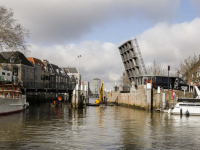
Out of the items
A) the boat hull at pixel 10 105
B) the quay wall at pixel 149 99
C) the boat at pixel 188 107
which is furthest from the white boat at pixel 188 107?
the boat hull at pixel 10 105

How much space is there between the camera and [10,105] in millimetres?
34219

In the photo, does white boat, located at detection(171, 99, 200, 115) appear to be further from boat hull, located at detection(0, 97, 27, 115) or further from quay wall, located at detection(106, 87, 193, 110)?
boat hull, located at detection(0, 97, 27, 115)

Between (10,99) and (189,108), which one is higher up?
(10,99)

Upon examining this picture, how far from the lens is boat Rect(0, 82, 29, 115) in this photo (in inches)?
1266

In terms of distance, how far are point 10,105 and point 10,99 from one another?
701 millimetres

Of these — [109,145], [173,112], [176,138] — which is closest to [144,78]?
[173,112]

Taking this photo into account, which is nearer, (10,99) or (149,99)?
(10,99)

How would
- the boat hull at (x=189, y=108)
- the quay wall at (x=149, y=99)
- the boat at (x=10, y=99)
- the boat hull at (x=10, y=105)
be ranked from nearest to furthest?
the boat hull at (x=10, y=105)
the boat at (x=10, y=99)
the boat hull at (x=189, y=108)
the quay wall at (x=149, y=99)

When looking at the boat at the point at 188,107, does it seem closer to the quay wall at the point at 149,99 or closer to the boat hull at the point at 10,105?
the quay wall at the point at 149,99

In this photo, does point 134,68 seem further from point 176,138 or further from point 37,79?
point 37,79

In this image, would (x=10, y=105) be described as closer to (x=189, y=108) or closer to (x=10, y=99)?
(x=10, y=99)

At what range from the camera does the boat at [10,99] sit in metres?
32.1

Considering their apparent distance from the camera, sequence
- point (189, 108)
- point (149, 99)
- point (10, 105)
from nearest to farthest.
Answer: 1. point (189, 108)
2. point (10, 105)
3. point (149, 99)

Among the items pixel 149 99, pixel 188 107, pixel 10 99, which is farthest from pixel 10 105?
pixel 188 107
